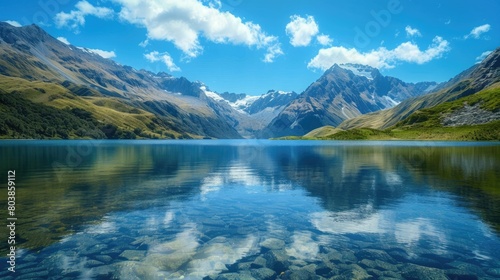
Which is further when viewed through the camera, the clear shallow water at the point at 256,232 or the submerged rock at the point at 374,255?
the submerged rock at the point at 374,255

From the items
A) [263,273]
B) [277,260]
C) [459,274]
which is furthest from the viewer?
[277,260]

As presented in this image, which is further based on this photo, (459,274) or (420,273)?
(420,273)

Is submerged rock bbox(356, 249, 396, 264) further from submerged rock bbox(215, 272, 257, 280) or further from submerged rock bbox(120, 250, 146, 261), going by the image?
submerged rock bbox(120, 250, 146, 261)

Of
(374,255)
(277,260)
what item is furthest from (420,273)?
(277,260)

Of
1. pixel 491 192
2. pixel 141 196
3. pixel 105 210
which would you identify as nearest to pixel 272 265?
pixel 105 210

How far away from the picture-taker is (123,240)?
2258 centimetres

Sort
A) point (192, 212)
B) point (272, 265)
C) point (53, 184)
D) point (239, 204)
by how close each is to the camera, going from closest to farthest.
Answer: point (272, 265)
point (192, 212)
point (239, 204)
point (53, 184)

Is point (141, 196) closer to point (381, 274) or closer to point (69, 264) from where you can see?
point (69, 264)

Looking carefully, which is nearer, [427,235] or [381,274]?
[381,274]

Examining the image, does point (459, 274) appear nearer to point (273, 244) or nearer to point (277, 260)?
point (277, 260)

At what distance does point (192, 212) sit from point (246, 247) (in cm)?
1126

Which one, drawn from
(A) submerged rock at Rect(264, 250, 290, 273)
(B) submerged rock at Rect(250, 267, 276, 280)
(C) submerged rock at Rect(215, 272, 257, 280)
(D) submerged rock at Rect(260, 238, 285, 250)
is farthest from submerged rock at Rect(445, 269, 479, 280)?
(C) submerged rock at Rect(215, 272, 257, 280)

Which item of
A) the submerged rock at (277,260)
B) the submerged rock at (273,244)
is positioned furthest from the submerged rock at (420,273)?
the submerged rock at (273,244)

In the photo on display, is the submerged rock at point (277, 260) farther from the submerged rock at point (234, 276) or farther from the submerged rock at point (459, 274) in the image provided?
the submerged rock at point (459, 274)
